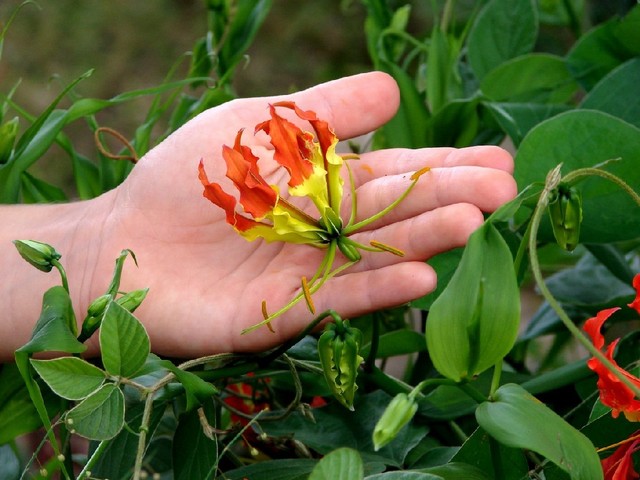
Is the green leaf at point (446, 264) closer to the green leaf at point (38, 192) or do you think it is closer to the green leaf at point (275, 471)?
the green leaf at point (275, 471)

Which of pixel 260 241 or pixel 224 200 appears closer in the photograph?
pixel 224 200

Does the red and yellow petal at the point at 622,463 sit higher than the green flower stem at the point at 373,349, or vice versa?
the red and yellow petal at the point at 622,463

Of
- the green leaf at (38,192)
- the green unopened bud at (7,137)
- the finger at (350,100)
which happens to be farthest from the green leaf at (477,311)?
the green leaf at (38,192)

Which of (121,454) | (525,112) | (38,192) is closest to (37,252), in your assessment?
(121,454)

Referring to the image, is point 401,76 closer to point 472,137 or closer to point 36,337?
point 472,137

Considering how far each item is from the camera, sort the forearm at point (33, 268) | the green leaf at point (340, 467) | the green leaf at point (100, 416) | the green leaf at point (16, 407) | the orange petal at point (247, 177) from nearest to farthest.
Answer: the green leaf at point (340, 467)
the green leaf at point (100, 416)
the orange petal at point (247, 177)
the green leaf at point (16, 407)
the forearm at point (33, 268)

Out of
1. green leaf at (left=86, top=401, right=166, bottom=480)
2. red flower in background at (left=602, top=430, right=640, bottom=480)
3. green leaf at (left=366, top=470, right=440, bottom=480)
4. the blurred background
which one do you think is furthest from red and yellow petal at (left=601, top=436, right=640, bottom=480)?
the blurred background

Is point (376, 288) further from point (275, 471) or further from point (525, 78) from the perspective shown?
point (525, 78)

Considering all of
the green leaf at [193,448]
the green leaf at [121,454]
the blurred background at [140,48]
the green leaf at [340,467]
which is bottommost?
the blurred background at [140,48]
